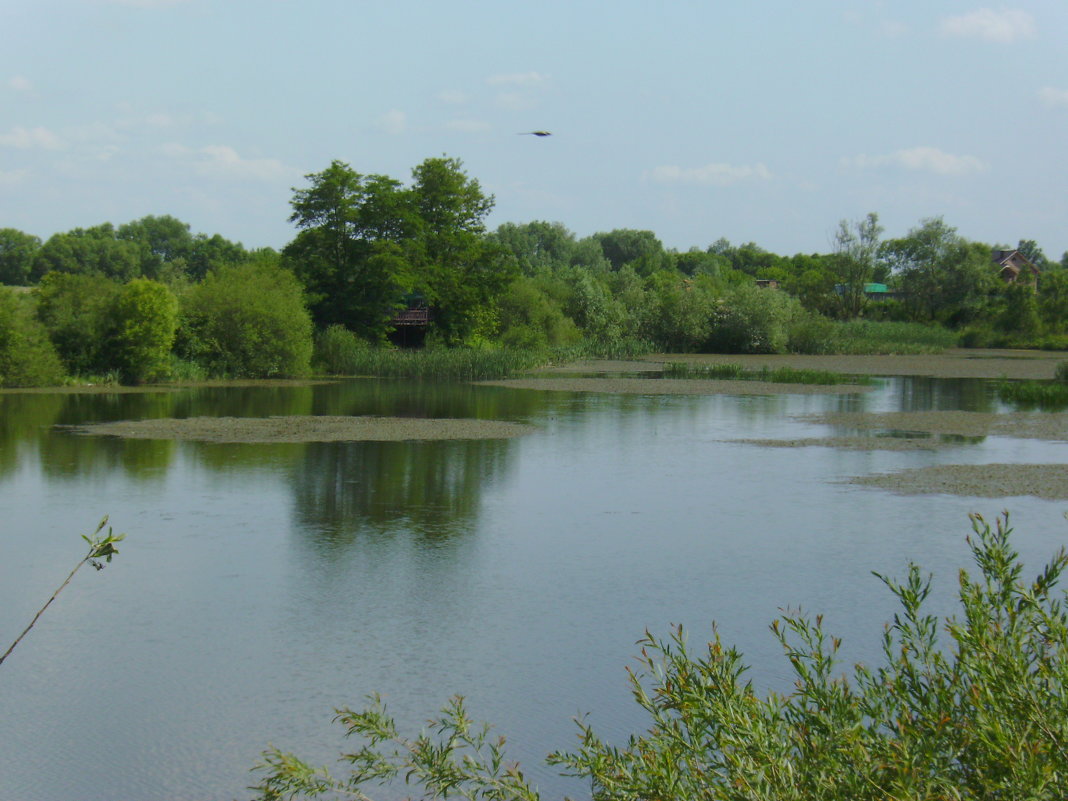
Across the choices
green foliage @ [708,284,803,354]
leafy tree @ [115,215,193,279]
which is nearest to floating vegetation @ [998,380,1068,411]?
green foliage @ [708,284,803,354]

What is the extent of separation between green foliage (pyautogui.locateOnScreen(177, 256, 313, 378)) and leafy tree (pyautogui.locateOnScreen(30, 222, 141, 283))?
129 ft

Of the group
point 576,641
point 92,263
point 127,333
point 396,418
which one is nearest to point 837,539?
point 576,641

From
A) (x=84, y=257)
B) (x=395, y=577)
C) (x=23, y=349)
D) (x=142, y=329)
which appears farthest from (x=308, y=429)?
(x=84, y=257)

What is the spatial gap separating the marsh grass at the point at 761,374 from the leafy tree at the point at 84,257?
145 feet

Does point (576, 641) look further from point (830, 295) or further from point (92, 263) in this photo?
point (92, 263)

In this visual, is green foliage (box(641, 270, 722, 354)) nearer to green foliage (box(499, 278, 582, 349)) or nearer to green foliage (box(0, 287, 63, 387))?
green foliage (box(499, 278, 582, 349))

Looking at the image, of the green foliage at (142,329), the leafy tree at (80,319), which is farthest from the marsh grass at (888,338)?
the leafy tree at (80,319)

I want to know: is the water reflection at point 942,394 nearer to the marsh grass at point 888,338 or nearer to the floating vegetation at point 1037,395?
the floating vegetation at point 1037,395

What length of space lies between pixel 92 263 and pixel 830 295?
46492 millimetres

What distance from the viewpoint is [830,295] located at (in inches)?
2498

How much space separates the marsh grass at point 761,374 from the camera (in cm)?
3272

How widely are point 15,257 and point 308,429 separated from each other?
62359mm

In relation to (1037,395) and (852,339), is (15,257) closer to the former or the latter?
(852,339)

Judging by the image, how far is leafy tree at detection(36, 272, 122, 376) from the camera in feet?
93.7
